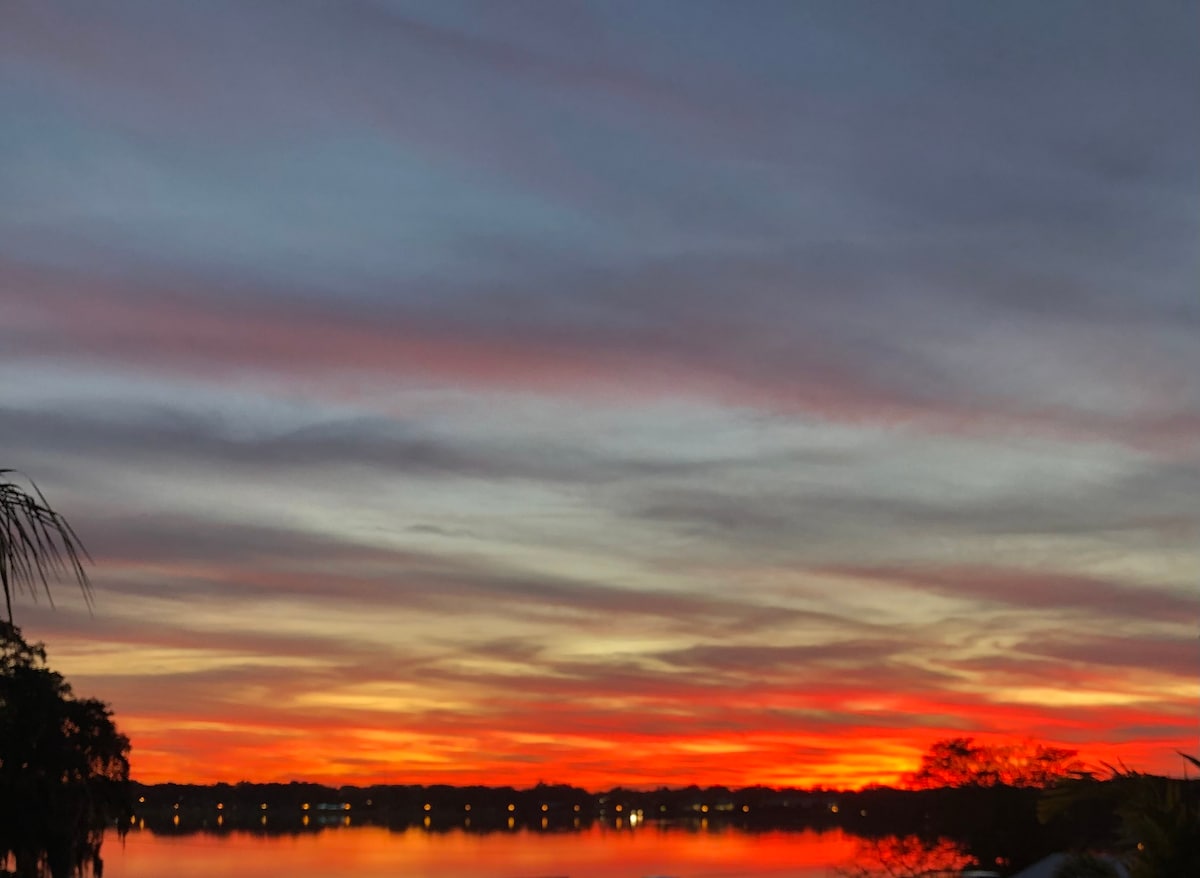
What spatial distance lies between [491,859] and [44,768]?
109m

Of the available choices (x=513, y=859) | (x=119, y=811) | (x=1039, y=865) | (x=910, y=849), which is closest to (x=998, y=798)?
(x=910, y=849)

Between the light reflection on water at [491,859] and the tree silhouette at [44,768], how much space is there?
2100 inches

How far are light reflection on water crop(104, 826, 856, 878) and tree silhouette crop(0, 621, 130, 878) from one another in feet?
175

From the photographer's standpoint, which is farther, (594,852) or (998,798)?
(594,852)

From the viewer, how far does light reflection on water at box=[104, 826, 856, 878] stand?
12388 cm

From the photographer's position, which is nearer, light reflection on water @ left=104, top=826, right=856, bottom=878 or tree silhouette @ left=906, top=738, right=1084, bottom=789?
tree silhouette @ left=906, top=738, right=1084, bottom=789

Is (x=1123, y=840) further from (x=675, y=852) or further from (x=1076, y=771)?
(x=675, y=852)

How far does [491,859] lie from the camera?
151m

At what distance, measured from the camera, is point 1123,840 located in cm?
1232

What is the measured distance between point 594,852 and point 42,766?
12146 centimetres

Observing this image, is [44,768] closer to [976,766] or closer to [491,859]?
[976,766]

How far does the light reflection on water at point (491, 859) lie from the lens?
123875 millimetres

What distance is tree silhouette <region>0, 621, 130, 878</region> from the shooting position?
45812mm

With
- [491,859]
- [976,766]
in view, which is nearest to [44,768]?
[976,766]
